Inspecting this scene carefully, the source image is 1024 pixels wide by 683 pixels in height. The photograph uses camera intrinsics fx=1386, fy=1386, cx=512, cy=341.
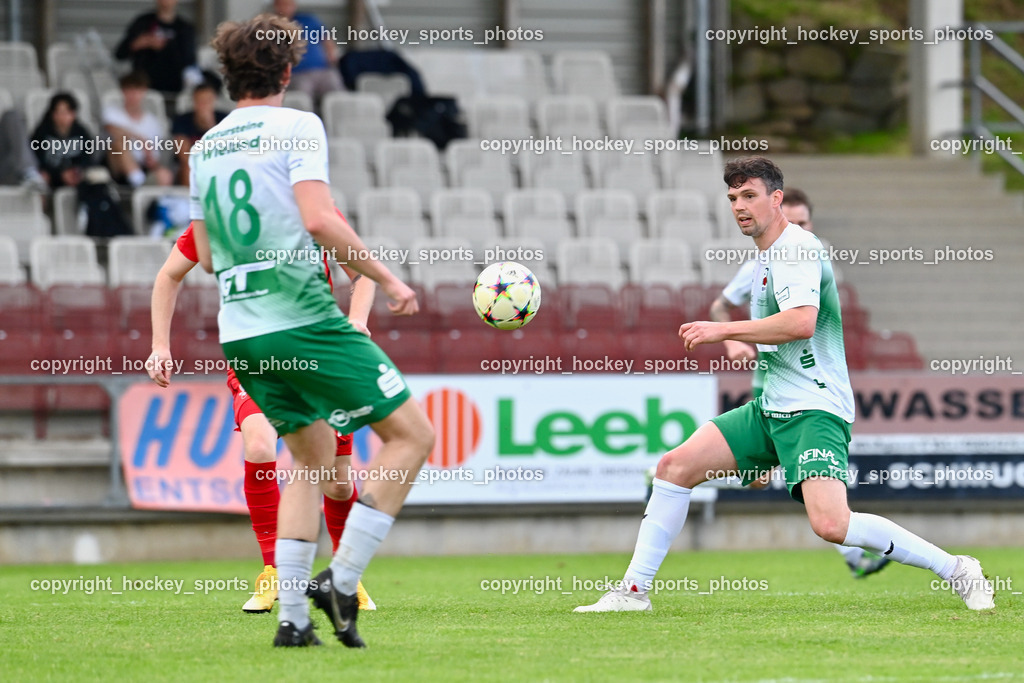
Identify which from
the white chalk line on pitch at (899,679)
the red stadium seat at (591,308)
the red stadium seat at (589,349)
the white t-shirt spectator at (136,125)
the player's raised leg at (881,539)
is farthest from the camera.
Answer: the white t-shirt spectator at (136,125)

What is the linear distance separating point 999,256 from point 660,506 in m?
11.5

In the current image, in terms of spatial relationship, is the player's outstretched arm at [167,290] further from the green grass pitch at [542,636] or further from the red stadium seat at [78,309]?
the red stadium seat at [78,309]

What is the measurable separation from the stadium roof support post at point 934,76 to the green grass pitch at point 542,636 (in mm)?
11389

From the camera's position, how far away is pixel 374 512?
15.8 feet

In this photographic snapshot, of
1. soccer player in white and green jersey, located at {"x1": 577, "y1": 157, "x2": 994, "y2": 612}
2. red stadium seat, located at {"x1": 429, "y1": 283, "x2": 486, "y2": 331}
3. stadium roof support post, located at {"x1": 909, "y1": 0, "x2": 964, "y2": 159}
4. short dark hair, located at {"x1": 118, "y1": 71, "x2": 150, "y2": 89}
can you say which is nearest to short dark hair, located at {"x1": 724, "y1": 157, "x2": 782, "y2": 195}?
soccer player in white and green jersey, located at {"x1": 577, "y1": 157, "x2": 994, "y2": 612}

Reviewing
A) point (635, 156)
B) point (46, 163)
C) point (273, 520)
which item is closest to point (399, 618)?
point (273, 520)

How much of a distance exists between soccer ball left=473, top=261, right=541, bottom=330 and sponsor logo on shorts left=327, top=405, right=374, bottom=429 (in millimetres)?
1822

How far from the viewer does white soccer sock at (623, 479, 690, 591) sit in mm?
6477

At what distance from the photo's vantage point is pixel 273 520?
A: 6.66 meters

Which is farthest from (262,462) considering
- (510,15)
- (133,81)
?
(510,15)

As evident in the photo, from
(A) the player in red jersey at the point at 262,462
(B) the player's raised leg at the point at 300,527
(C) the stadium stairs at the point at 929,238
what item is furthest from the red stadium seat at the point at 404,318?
(B) the player's raised leg at the point at 300,527

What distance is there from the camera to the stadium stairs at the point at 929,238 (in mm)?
15500

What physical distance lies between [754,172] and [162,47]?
37.8 ft

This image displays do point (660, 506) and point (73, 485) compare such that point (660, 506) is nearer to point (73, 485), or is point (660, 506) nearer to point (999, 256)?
point (73, 485)
